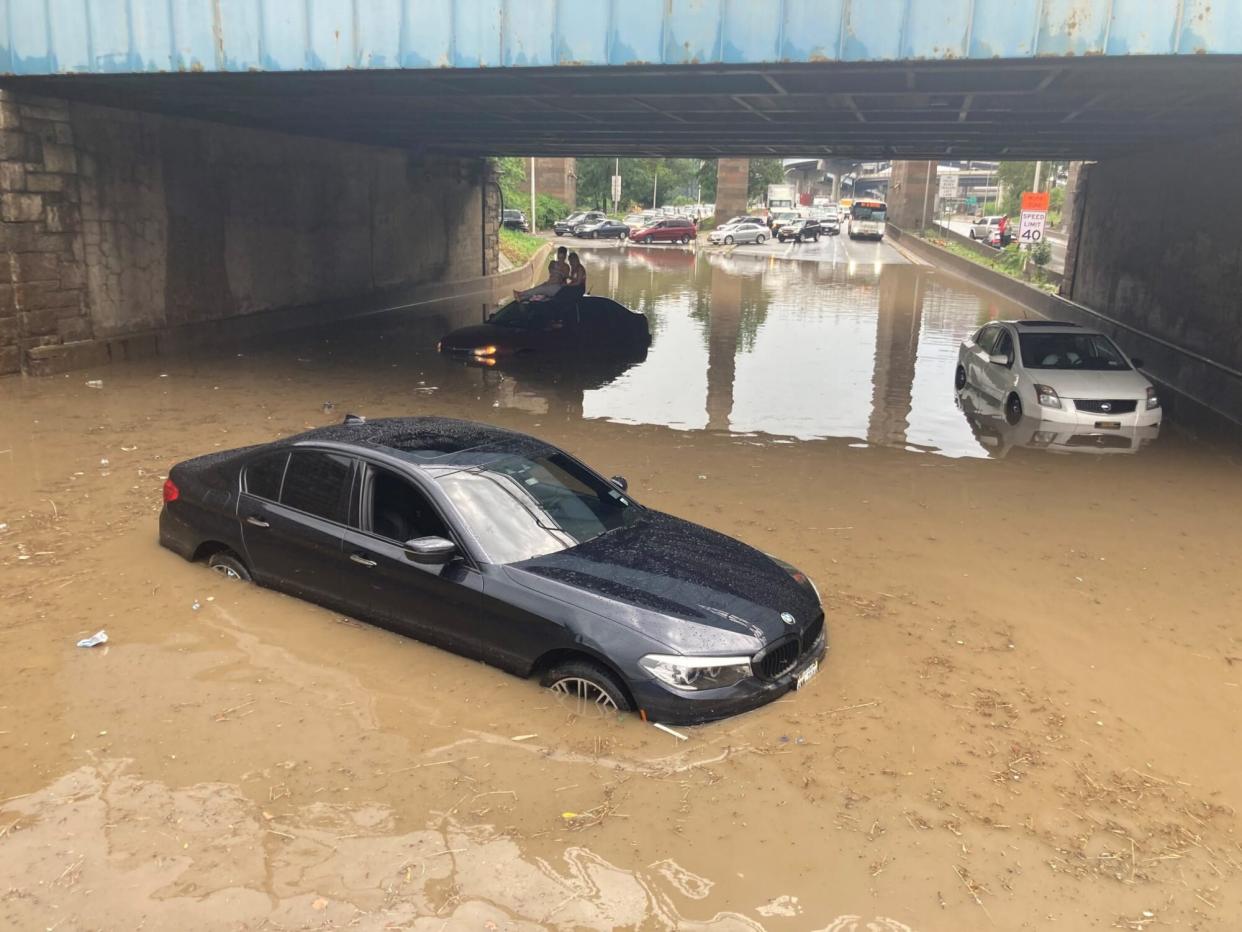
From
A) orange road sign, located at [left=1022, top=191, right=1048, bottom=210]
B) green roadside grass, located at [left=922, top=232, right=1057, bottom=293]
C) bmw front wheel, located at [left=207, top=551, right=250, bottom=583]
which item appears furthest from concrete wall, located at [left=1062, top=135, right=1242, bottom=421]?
bmw front wheel, located at [left=207, top=551, right=250, bottom=583]

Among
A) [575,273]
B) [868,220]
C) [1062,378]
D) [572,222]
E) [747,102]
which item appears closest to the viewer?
[1062,378]

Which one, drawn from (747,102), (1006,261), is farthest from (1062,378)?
(1006,261)

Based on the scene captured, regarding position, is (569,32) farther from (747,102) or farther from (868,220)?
(868,220)

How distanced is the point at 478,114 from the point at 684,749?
1641cm

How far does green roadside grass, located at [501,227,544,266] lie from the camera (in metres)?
41.0

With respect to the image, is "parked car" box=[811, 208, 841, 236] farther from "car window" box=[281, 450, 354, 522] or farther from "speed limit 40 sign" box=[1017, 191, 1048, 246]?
"car window" box=[281, 450, 354, 522]

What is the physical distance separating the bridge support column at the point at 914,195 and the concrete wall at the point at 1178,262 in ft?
151

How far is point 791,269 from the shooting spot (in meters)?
42.6

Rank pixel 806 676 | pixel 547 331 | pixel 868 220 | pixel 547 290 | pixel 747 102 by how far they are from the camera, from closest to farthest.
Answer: pixel 806 676
pixel 747 102
pixel 547 331
pixel 547 290
pixel 868 220

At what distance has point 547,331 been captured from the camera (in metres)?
17.6

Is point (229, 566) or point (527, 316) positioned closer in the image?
point (229, 566)

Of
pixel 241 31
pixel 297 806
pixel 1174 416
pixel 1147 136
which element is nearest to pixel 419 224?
pixel 241 31

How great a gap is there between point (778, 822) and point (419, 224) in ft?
86.2

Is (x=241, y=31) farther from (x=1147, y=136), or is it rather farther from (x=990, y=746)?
(x=1147, y=136)
